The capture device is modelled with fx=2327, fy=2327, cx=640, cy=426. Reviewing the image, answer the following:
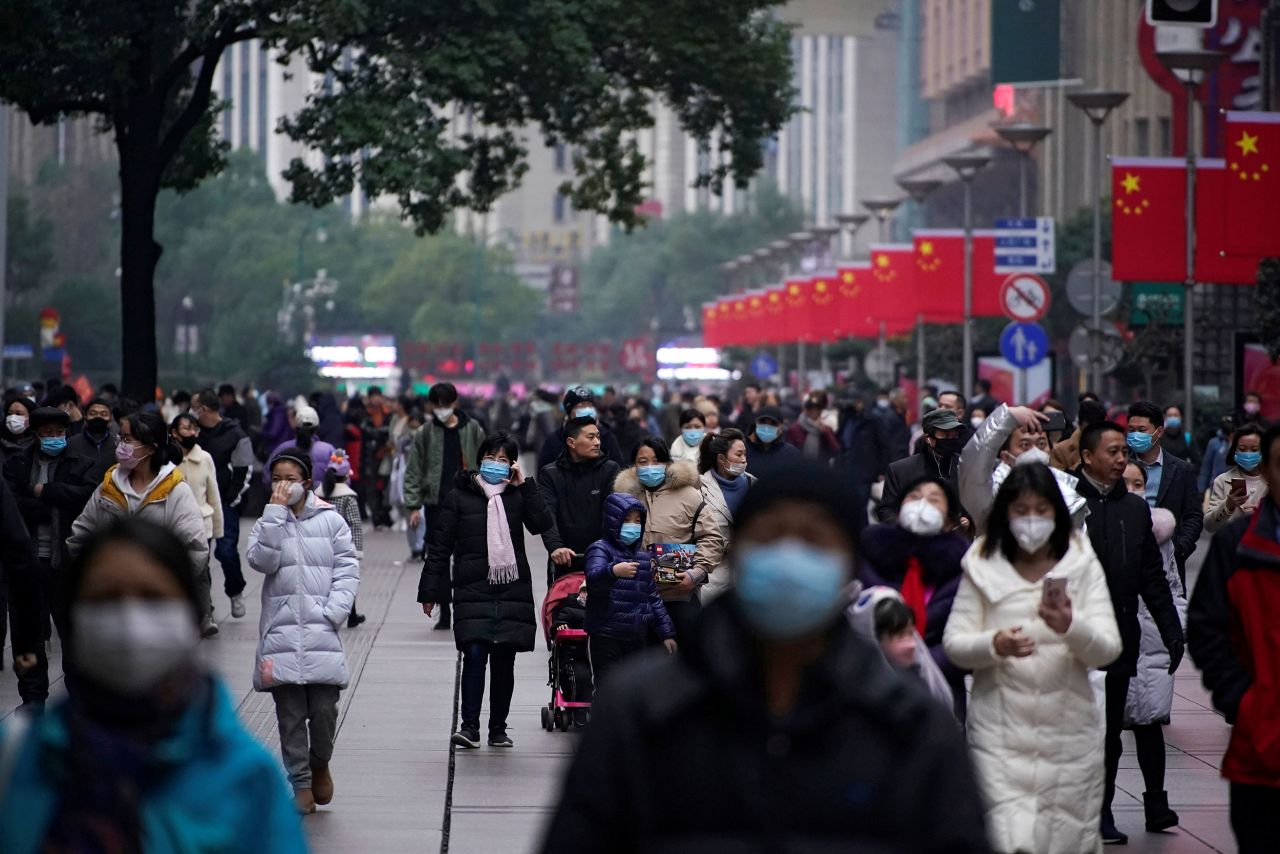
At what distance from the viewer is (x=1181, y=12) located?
21.7 metres

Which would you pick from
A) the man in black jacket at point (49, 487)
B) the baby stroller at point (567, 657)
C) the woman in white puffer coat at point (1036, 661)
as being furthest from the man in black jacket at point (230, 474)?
the woman in white puffer coat at point (1036, 661)

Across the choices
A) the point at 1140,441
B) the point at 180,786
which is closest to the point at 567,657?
the point at 1140,441

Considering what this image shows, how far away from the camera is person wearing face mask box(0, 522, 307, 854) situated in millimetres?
3221

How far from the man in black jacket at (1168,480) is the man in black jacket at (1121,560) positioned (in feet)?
9.51

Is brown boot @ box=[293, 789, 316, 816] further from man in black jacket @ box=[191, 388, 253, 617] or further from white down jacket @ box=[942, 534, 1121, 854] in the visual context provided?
man in black jacket @ box=[191, 388, 253, 617]

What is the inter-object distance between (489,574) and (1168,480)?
368 cm

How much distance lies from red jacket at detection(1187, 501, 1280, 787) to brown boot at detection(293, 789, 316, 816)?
14.8ft

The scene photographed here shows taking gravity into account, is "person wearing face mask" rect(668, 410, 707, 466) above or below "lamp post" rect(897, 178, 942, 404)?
below

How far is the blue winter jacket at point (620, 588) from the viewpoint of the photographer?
36.3ft

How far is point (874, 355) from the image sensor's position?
52094 millimetres

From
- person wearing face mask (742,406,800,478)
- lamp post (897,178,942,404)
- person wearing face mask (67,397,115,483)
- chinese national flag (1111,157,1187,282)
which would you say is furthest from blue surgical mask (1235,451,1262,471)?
lamp post (897,178,942,404)

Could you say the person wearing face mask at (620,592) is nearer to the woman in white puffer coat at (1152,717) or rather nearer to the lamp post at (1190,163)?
the woman in white puffer coat at (1152,717)

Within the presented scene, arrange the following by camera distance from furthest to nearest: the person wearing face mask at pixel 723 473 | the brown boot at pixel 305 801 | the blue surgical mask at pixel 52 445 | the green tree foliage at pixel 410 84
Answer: the green tree foliage at pixel 410 84 < the blue surgical mask at pixel 52 445 < the person wearing face mask at pixel 723 473 < the brown boot at pixel 305 801

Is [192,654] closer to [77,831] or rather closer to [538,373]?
[77,831]
